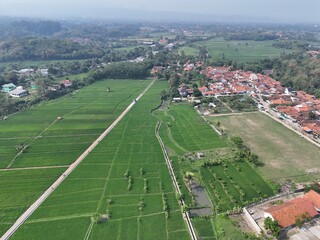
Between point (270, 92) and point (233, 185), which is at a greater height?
point (270, 92)

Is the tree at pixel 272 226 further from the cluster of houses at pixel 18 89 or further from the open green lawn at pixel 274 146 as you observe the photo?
the cluster of houses at pixel 18 89

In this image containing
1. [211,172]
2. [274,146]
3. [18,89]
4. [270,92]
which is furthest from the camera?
[18,89]

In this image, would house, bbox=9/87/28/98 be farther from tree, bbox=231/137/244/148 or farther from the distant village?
tree, bbox=231/137/244/148

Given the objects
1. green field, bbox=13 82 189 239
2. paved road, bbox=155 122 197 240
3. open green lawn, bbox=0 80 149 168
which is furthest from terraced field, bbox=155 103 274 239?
open green lawn, bbox=0 80 149 168

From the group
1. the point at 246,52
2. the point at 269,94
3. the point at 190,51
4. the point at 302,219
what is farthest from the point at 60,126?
the point at 246,52

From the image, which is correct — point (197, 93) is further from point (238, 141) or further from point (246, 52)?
point (246, 52)

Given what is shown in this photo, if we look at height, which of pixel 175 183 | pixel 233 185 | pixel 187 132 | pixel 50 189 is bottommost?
pixel 50 189
